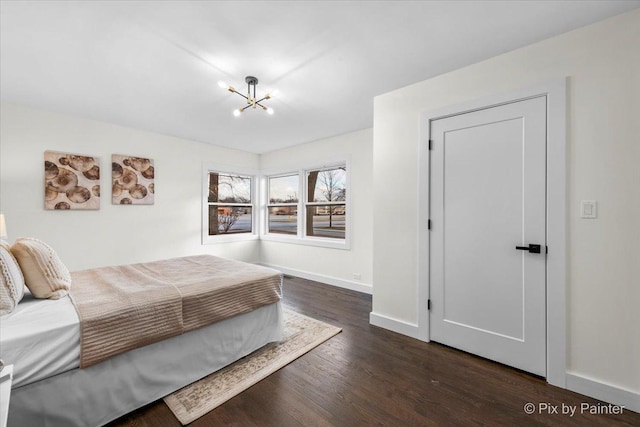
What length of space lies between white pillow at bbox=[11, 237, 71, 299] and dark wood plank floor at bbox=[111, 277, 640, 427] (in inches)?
36.1

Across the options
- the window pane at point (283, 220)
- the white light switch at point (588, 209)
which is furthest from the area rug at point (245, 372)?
the window pane at point (283, 220)

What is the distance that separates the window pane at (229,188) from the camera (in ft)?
16.4

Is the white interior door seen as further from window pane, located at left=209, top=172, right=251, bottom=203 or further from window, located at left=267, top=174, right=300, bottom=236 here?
window pane, located at left=209, top=172, right=251, bottom=203

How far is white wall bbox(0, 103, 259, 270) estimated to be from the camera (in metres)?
3.01

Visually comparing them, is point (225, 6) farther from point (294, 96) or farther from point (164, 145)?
point (164, 145)

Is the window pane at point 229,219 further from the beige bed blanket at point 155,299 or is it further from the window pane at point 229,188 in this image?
the beige bed blanket at point 155,299

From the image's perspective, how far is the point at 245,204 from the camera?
5.47 m

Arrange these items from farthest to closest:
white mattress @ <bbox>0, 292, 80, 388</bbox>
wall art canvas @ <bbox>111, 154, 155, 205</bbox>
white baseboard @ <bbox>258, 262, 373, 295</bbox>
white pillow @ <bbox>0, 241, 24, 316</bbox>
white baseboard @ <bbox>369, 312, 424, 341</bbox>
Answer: white baseboard @ <bbox>258, 262, 373, 295</bbox>
wall art canvas @ <bbox>111, 154, 155, 205</bbox>
white baseboard @ <bbox>369, 312, 424, 341</bbox>
white pillow @ <bbox>0, 241, 24, 316</bbox>
white mattress @ <bbox>0, 292, 80, 388</bbox>

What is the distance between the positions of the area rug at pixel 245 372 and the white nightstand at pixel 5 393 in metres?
0.91

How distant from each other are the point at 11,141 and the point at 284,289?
3666mm

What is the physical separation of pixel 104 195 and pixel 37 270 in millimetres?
2336

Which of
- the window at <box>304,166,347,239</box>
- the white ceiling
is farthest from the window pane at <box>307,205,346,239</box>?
the white ceiling

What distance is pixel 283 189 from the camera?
5.38m

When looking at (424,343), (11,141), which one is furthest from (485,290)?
(11,141)
